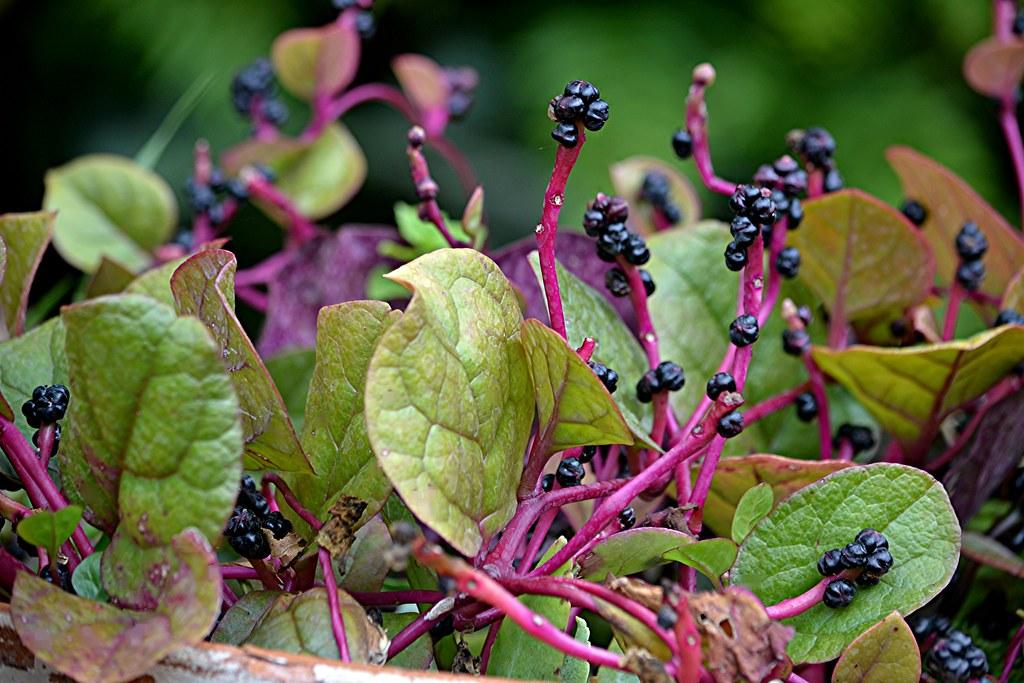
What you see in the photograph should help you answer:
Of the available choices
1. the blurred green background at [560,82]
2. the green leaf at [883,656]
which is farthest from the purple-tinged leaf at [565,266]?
the blurred green background at [560,82]

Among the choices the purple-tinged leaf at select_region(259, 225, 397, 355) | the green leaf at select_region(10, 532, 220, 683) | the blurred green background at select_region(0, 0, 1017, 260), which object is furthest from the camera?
the blurred green background at select_region(0, 0, 1017, 260)

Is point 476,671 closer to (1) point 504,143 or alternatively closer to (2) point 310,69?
(2) point 310,69

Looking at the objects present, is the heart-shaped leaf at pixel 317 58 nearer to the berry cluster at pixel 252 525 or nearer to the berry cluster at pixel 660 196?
the berry cluster at pixel 660 196

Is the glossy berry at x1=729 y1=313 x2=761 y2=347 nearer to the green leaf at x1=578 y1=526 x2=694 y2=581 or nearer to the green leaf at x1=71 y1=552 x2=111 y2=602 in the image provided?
the green leaf at x1=578 y1=526 x2=694 y2=581

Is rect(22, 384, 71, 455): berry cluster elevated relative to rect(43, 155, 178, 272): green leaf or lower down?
elevated

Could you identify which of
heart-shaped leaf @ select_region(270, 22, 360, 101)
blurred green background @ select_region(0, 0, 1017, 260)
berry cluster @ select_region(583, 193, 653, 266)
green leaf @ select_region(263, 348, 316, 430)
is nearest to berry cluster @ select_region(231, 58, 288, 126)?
heart-shaped leaf @ select_region(270, 22, 360, 101)

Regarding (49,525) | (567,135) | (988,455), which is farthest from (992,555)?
(49,525)

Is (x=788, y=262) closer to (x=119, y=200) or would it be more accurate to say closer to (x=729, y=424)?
(x=729, y=424)
